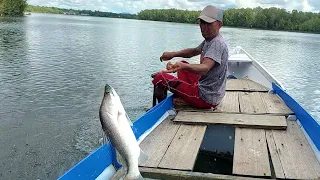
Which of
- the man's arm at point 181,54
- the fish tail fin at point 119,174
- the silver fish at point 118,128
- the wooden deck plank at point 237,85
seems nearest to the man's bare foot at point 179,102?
the man's arm at point 181,54

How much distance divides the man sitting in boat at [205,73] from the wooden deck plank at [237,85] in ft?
7.75

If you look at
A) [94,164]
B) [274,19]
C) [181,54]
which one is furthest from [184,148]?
[274,19]

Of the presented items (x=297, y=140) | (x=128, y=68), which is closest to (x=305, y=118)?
(x=297, y=140)

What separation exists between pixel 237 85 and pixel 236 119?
3533 mm

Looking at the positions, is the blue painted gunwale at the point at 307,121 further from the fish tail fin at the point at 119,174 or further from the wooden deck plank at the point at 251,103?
the fish tail fin at the point at 119,174

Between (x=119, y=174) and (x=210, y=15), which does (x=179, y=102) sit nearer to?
(x=210, y=15)

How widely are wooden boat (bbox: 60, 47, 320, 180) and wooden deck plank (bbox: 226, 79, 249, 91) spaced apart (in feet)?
4.16

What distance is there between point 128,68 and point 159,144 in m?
14.0

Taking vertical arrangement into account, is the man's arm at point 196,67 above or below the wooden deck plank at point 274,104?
above

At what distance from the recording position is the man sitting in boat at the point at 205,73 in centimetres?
540

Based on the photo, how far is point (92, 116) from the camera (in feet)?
30.8

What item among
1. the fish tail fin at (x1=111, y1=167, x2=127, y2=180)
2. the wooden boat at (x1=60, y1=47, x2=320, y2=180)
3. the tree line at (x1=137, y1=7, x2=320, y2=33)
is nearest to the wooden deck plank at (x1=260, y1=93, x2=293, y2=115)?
the wooden boat at (x1=60, y1=47, x2=320, y2=180)

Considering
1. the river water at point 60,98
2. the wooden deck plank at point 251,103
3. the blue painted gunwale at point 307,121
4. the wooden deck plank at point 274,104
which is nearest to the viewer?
the blue painted gunwale at point 307,121

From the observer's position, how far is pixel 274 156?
435 cm
